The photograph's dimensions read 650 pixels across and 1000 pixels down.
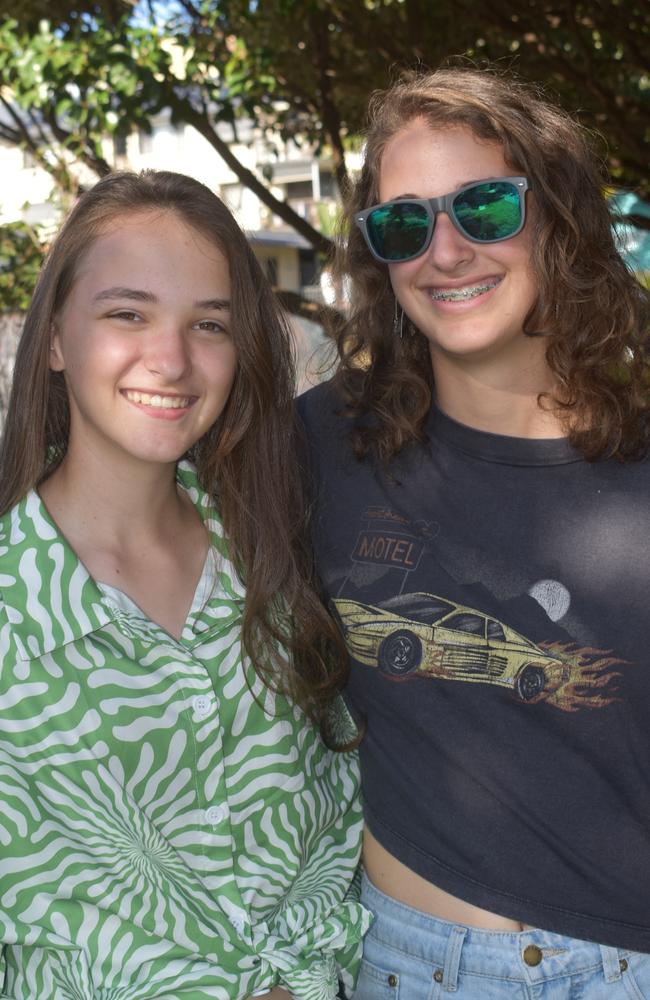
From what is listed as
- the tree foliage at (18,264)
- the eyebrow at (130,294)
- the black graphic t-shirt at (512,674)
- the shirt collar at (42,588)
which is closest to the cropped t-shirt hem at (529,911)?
the black graphic t-shirt at (512,674)

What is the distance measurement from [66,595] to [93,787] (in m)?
0.39

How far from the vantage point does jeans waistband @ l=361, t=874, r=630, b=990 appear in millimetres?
2238

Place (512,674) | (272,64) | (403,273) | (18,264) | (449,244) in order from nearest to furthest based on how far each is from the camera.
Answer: (512,674), (449,244), (403,273), (272,64), (18,264)

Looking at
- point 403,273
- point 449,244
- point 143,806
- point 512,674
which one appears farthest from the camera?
point 403,273

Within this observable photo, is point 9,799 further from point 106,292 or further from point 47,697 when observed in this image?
point 106,292

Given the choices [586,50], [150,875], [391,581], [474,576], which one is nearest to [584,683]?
[474,576]

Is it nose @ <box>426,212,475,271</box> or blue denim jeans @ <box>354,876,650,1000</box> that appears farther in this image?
nose @ <box>426,212,475,271</box>

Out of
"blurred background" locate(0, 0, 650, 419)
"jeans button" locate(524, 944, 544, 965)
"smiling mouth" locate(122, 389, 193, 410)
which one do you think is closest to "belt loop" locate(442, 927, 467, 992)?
"jeans button" locate(524, 944, 544, 965)

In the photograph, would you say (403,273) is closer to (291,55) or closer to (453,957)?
(453,957)

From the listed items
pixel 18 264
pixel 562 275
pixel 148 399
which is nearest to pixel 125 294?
pixel 148 399

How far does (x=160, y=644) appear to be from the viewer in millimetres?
2273

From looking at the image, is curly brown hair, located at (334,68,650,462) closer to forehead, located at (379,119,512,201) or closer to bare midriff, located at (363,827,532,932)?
forehead, located at (379,119,512,201)

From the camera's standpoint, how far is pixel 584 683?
2.27m

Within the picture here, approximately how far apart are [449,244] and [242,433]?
2.28 feet
